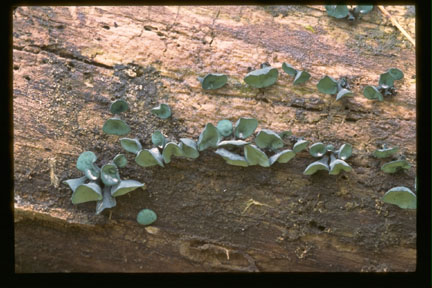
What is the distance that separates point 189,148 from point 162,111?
0.36 meters

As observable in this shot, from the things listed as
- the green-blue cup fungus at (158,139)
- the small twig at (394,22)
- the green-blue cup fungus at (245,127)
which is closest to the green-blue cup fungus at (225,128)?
the green-blue cup fungus at (245,127)

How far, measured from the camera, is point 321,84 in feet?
10.2

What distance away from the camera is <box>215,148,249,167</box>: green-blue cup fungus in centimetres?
287

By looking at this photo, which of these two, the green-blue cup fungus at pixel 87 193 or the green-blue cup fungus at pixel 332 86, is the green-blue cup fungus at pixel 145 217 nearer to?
the green-blue cup fungus at pixel 87 193

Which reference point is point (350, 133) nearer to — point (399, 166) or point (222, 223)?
point (399, 166)

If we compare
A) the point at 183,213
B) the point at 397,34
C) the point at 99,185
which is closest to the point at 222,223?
the point at 183,213

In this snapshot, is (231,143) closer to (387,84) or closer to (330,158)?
(330,158)

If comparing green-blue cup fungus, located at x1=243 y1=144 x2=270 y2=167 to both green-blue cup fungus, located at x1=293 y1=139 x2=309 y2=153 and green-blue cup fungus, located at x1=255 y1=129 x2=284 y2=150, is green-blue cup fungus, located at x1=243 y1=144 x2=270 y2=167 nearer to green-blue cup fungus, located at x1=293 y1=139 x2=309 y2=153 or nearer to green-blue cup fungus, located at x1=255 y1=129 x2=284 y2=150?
green-blue cup fungus, located at x1=255 y1=129 x2=284 y2=150

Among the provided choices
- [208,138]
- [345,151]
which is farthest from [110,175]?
[345,151]

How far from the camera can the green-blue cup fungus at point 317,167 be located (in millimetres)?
2885

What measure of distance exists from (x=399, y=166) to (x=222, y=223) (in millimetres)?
1284

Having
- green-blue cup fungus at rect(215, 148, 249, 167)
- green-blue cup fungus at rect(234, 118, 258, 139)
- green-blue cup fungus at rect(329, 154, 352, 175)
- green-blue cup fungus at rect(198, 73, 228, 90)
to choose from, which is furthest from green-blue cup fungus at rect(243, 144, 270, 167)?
green-blue cup fungus at rect(198, 73, 228, 90)

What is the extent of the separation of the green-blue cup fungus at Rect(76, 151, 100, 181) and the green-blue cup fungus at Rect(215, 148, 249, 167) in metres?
0.83

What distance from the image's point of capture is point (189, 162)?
118 inches
